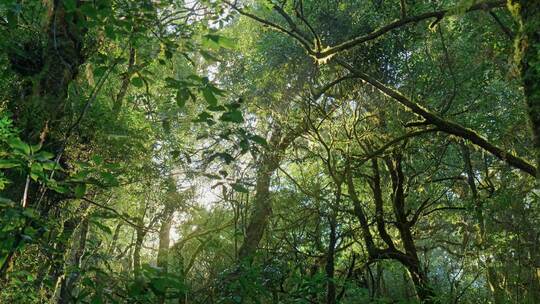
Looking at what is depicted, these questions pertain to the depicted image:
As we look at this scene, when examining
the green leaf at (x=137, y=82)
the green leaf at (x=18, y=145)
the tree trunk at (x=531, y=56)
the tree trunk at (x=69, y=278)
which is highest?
the tree trunk at (x=531, y=56)

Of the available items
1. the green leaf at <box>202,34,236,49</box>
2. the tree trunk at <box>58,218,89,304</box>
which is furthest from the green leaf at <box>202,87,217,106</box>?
the tree trunk at <box>58,218,89,304</box>

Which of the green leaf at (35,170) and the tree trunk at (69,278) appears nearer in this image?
the green leaf at (35,170)

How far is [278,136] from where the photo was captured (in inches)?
388

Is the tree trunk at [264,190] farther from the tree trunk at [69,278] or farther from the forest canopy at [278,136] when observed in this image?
the tree trunk at [69,278]

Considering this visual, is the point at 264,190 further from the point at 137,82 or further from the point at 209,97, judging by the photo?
the point at 209,97

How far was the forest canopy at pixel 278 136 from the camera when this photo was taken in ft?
10.5

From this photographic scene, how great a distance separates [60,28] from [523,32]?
3.89 metres

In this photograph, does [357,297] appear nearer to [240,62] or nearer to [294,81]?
[294,81]

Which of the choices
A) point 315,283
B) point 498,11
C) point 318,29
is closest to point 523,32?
point 315,283

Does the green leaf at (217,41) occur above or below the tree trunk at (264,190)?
below

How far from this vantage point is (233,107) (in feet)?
7.58

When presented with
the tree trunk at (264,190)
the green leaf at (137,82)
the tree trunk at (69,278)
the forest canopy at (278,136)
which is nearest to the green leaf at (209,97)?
the forest canopy at (278,136)

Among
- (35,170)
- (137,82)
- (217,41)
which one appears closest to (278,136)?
(137,82)

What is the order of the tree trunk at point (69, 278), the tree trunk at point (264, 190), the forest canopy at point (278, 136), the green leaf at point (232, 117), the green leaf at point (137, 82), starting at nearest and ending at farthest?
the green leaf at point (232, 117) → the tree trunk at point (69, 278) → the green leaf at point (137, 82) → the forest canopy at point (278, 136) → the tree trunk at point (264, 190)
